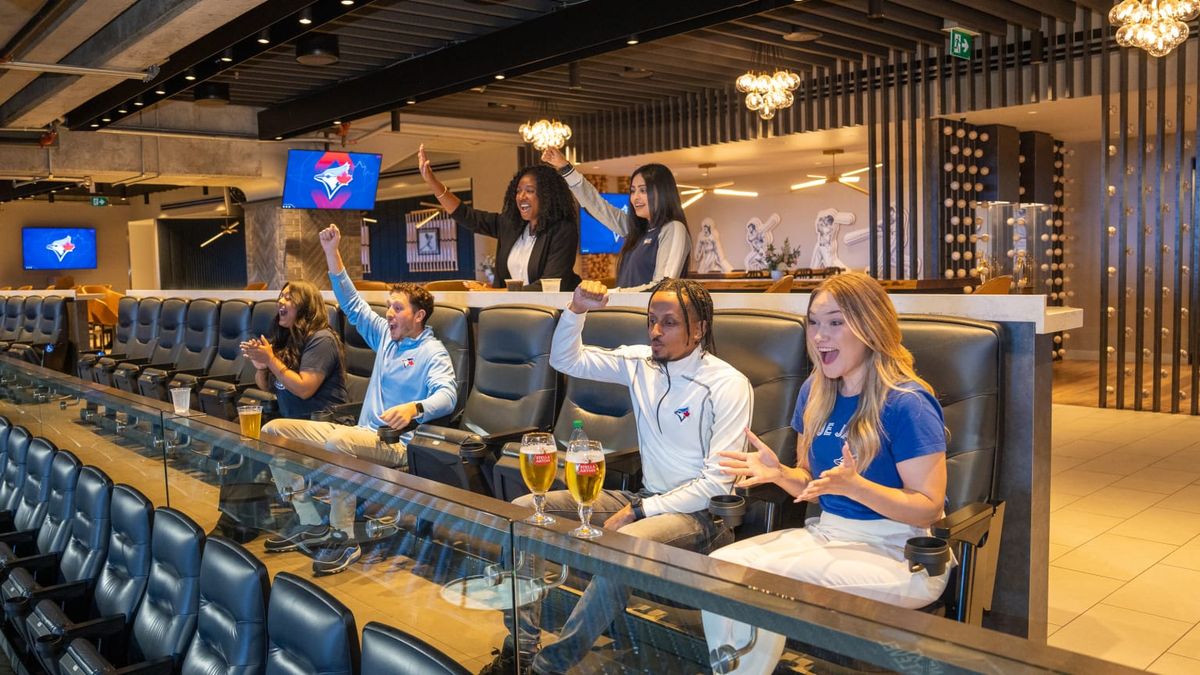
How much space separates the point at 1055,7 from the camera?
24.9 ft

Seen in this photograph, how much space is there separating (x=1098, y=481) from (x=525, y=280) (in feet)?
10.7

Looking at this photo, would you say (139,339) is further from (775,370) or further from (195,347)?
(775,370)

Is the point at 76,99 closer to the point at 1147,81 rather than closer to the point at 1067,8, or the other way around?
the point at 1067,8

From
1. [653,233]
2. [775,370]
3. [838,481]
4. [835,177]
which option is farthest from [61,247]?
[838,481]

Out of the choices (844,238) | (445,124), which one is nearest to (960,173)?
(844,238)

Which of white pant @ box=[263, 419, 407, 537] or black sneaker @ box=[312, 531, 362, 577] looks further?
white pant @ box=[263, 419, 407, 537]

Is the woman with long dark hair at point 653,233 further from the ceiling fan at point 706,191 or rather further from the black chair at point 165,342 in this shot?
the ceiling fan at point 706,191

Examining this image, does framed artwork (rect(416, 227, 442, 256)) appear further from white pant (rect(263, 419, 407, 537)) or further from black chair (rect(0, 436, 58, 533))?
black chair (rect(0, 436, 58, 533))

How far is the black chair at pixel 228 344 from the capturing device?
5.76m

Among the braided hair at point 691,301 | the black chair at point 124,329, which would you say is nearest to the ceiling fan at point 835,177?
the black chair at point 124,329

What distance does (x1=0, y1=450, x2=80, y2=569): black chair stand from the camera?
2869 mm

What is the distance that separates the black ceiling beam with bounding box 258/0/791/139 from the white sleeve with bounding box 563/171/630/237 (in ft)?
6.29

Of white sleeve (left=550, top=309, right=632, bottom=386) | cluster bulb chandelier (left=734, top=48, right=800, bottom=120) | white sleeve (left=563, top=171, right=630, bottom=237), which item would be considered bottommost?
white sleeve (left=550, top=309, right=632, bottom=386)

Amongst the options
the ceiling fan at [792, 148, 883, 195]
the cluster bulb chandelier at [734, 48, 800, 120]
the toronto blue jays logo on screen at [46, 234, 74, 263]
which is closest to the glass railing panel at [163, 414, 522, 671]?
the cluster bulb chandelier at [734, 48, 800, 120]
